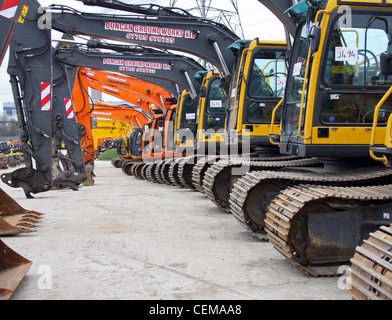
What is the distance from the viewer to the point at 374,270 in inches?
138

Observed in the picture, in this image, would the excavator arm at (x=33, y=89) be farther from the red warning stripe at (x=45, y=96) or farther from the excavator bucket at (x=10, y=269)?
the excavator bucket at (x=10, y=269)

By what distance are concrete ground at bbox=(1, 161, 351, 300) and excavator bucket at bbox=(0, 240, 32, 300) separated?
127mm

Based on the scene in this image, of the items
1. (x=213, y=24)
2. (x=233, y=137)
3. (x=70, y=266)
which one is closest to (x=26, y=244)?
(x=70, y=266)

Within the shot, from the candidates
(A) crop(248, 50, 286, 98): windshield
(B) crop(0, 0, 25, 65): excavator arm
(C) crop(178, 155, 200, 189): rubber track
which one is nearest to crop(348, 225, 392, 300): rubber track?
(B) crop(0, 0, 25, 65): excavator arm

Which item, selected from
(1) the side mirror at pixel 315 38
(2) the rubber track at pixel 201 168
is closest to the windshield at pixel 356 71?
(1) the side mirror at pixel 315 38

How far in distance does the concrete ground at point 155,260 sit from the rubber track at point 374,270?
3.20 ft

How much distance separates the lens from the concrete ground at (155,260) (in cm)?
478

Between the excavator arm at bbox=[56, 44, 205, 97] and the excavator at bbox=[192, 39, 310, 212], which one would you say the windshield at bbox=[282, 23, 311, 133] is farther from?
the excavator arm at bbox=[56, 44, 205, 97]

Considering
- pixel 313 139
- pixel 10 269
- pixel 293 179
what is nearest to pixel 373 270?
pixel 293 179

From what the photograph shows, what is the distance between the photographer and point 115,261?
597 centimetres

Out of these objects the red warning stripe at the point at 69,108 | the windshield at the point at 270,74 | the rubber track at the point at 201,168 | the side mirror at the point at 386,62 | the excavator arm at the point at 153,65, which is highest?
the excavator arm at the point at 153,65

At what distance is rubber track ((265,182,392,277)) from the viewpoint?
5156mm

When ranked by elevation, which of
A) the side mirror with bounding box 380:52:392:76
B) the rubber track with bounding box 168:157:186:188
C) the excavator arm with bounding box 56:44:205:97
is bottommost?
the rubber track with bounding box 168:157:186:188
